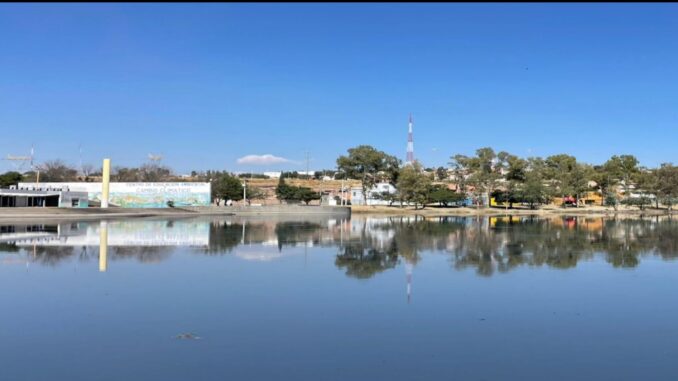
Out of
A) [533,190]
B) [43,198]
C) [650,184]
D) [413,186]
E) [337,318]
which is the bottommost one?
[337,318]

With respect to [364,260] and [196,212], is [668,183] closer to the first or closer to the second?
[196,212]

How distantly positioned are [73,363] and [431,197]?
80937 mm

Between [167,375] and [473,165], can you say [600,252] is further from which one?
[473,165]

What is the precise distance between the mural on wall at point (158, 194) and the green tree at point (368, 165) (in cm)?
2688

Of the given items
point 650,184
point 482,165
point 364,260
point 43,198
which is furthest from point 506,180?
point 364,260

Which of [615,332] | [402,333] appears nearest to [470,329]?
[402,333]

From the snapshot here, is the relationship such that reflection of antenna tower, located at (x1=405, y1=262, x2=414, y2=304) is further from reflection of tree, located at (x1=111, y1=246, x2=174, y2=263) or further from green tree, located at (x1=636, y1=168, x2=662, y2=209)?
green tree, located at (x1=636, y1=168, x2=662, y2=209)

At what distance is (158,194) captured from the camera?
7062cm

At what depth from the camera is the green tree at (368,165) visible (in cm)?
8941

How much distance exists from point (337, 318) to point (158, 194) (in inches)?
2569

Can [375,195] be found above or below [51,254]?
above

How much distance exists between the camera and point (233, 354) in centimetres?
741

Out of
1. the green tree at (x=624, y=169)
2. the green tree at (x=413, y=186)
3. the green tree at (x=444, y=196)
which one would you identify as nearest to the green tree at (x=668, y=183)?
the green tree at (x=624, y=169)

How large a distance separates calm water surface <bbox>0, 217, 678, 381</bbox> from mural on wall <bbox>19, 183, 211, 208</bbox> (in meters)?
52.0
